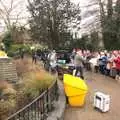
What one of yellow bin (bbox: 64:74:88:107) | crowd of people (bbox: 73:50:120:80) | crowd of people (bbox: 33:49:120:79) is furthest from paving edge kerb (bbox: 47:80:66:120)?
crowd of people (bbox: 73:50:120:80)

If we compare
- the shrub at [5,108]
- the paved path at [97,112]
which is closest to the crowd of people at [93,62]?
the paved path at [97,112]

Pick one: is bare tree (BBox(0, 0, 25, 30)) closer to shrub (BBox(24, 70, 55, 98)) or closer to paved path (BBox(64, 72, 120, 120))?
A: paved path (BBox(64, 72, 120, 120))

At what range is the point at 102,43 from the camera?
3089cm

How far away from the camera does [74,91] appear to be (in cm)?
1262

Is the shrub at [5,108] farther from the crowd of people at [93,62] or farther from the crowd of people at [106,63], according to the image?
the crowd of people at [106,63]

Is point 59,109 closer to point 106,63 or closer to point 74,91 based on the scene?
point 74,91

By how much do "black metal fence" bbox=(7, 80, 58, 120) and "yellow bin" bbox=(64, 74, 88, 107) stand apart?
708 millimetres

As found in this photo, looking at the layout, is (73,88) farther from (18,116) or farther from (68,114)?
(18,116)

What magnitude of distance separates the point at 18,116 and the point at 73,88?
13.1 ft

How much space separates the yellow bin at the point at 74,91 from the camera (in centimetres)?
1256

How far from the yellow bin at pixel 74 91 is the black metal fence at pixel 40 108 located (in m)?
0.71

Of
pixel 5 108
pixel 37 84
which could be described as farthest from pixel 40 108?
pixel 37 84

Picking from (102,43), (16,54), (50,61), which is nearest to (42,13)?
(102,43)

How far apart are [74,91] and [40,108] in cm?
240
